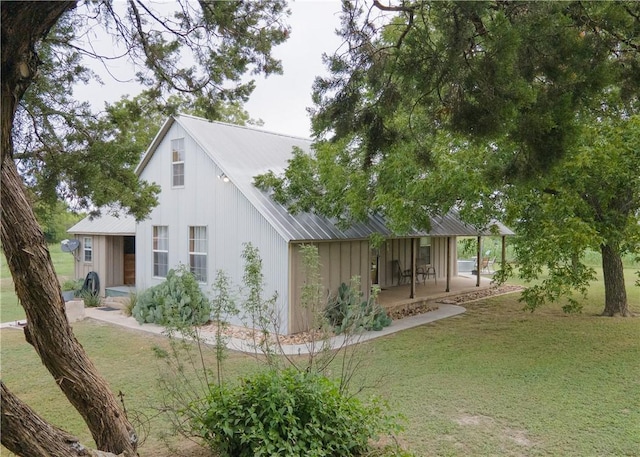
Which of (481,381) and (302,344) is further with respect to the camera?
(302,344)

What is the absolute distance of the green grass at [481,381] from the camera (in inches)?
187

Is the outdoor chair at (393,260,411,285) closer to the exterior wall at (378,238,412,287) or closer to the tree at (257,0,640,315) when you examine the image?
the exterior wall at (378,238,412,287)

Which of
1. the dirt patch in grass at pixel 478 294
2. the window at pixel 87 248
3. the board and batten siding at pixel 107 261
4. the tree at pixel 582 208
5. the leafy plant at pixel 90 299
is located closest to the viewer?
the tree at pixel 582 208

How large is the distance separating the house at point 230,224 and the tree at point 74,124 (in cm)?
237

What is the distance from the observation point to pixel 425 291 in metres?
15.1

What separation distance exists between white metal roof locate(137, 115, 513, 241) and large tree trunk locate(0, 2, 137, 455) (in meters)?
5.92

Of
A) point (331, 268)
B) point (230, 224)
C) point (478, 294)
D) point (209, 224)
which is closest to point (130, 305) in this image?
point (209, 224)

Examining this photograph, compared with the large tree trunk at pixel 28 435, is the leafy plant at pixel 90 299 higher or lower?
lower

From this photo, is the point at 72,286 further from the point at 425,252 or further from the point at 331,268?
the point at 425,252

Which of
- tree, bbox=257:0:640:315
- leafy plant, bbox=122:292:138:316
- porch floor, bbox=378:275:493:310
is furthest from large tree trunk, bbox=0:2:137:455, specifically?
porch floor, bbox=378:275:493:310

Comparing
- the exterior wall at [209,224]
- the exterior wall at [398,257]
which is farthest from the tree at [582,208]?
the exterior wall at [398,257]

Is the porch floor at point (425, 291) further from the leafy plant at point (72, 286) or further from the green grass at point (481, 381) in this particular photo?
the leafy plant at point (72, 286)

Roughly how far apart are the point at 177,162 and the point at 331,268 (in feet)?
16.2

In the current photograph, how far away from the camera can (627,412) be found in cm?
538
